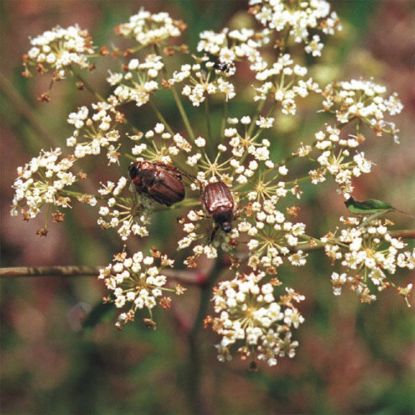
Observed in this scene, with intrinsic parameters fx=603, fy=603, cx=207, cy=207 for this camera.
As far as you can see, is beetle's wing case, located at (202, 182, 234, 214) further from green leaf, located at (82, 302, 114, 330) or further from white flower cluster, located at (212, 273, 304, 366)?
green leaf, located at (82, 302, 114, 330)

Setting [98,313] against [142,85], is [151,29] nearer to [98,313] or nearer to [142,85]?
[142,85]

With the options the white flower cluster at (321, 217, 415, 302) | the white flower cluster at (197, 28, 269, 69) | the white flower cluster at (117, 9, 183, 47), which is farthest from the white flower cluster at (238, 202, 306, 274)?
the white flower cluster at (117, 9, 183, 47)

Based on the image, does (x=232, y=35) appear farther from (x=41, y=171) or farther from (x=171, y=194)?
(x=41, y=171)

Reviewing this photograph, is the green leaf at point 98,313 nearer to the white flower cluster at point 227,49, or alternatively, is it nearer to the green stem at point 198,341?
the green stem at point 198,341

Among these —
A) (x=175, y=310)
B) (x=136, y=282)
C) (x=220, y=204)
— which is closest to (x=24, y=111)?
(x=175, y=310)

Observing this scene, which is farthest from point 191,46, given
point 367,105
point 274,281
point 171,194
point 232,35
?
point 274,281
